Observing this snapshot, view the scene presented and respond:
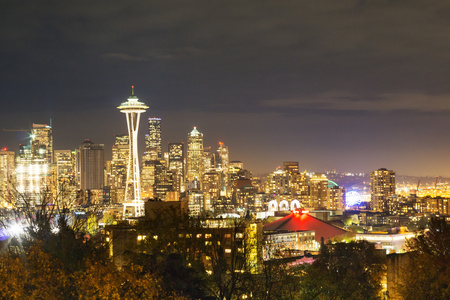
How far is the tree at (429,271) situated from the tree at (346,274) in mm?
3823

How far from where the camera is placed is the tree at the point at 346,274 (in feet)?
150

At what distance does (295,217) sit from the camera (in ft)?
378

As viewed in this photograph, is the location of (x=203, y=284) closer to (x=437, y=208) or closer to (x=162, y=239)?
(x=162, y=239)

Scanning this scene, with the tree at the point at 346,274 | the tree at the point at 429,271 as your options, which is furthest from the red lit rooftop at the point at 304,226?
the tree at the point at 429,271

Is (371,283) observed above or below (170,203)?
below

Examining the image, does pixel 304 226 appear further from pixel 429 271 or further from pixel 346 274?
pixel 429 271

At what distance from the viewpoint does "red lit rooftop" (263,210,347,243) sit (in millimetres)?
106944

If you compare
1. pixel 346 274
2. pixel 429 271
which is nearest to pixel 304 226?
pixel 346 274

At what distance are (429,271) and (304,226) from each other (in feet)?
224

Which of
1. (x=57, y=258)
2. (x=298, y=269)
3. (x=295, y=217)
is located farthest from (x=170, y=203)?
(x=295, y=217)

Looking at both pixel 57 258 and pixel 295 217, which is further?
pixel 295 217

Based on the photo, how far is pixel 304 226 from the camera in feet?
364

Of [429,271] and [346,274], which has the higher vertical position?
[429,271]

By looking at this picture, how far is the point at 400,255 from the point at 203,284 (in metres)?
19.6
